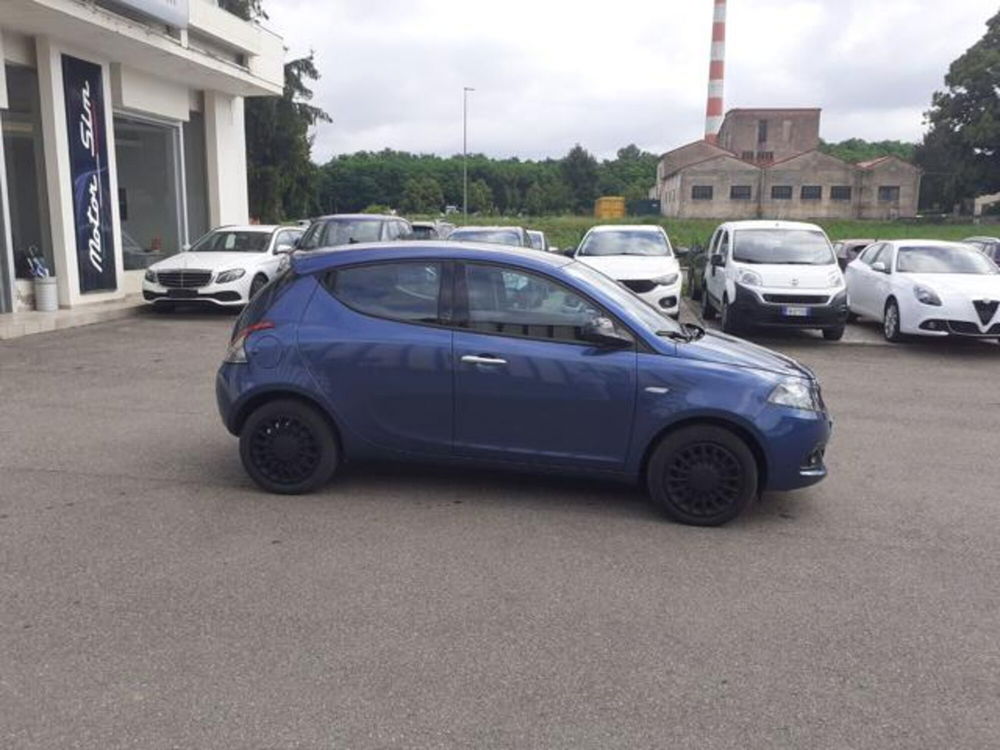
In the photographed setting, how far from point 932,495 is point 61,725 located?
207 inches

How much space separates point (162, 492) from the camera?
5523mm

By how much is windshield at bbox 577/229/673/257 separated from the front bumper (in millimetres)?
2911

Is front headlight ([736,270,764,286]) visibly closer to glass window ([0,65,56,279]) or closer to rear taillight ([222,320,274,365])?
rear taillight ([222,320,274,365])

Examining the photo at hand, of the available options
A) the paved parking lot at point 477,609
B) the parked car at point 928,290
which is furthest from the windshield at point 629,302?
the parked car at point 928,290

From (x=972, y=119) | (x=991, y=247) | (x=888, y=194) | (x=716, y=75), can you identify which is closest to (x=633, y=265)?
(x=991, y=247)

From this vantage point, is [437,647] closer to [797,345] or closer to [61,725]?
[61,725]

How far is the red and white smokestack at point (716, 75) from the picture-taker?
72.5m

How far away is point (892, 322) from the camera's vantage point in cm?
1289

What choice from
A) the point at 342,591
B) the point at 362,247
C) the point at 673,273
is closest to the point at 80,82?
the point at 673,273

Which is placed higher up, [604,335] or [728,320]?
[604,335]

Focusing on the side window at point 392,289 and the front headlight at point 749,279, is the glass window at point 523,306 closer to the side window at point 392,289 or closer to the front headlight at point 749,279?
the side window at point 392,289

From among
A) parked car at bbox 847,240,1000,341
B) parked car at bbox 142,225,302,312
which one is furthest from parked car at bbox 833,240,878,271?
parked car at bbox 142,225,302,312

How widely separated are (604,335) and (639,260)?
954 centimetres

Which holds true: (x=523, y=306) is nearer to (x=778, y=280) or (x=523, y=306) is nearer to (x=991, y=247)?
(x=778, y=280)
